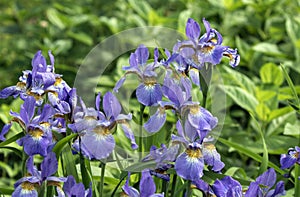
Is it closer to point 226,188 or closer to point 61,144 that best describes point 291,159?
point 226,188

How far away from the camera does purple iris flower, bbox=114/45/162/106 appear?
1589 millimetres

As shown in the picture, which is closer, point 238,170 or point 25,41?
point 238,170

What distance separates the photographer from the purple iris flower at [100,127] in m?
1.51

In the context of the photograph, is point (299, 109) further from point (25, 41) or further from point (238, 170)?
point (25, 41)

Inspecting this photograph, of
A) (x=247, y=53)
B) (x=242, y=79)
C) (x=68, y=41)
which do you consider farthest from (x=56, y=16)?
(x=242, y=79)

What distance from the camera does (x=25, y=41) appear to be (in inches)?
171

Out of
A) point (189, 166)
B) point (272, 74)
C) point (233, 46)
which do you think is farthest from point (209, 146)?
point (233, 46)

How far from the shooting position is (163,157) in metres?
1.58

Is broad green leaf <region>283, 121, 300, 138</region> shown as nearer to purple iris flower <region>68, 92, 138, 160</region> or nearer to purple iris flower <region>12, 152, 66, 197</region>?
purple iris flower <region>68, 92, 138, 160</region>

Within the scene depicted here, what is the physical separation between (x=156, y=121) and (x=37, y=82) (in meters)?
0.36

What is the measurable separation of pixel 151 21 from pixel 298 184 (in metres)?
2.00

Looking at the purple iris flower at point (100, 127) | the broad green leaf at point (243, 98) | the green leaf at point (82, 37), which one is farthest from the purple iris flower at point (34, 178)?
the green leaf at point (82, 37)

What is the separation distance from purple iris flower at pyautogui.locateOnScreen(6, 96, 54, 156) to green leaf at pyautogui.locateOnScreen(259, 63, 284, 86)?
1.57 metres

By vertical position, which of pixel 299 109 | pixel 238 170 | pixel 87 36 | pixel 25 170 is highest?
pixel 87 36
